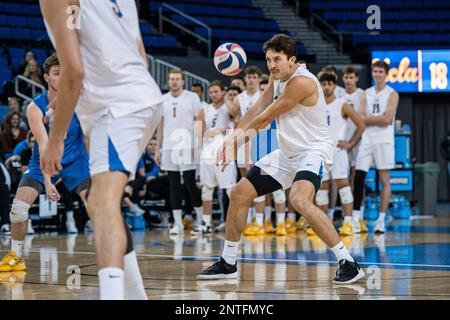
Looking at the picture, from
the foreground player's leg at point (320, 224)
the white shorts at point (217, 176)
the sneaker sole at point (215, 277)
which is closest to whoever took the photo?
the foreground player's leg at point (320, 224)

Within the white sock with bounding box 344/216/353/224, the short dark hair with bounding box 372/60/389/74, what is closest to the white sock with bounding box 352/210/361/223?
the white sock with bounding box 344/216/353/224

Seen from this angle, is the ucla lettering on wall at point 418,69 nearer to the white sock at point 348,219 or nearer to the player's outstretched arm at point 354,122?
the player's outstretched arm at point 354,122

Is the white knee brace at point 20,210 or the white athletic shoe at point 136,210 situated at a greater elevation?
the white knee brace at point 20,210

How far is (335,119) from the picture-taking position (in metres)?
11.5

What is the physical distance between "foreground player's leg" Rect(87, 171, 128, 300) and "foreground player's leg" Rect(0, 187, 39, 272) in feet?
10.7

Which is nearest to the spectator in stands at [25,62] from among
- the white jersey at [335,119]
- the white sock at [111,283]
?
the white jersey at [335,119]

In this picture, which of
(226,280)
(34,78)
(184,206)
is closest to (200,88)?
(184,206)

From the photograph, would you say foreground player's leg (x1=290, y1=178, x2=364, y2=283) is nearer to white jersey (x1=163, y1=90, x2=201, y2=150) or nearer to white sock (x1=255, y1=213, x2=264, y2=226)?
white sock (x1=255, y1=213, x2=264, y2=226)

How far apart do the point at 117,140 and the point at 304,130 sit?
288cm

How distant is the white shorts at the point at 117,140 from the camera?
3.71 metres

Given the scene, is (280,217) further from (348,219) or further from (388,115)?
(388,115)

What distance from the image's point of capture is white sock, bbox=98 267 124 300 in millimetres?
3537

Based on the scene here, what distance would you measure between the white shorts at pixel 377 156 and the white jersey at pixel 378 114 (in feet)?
0.24
